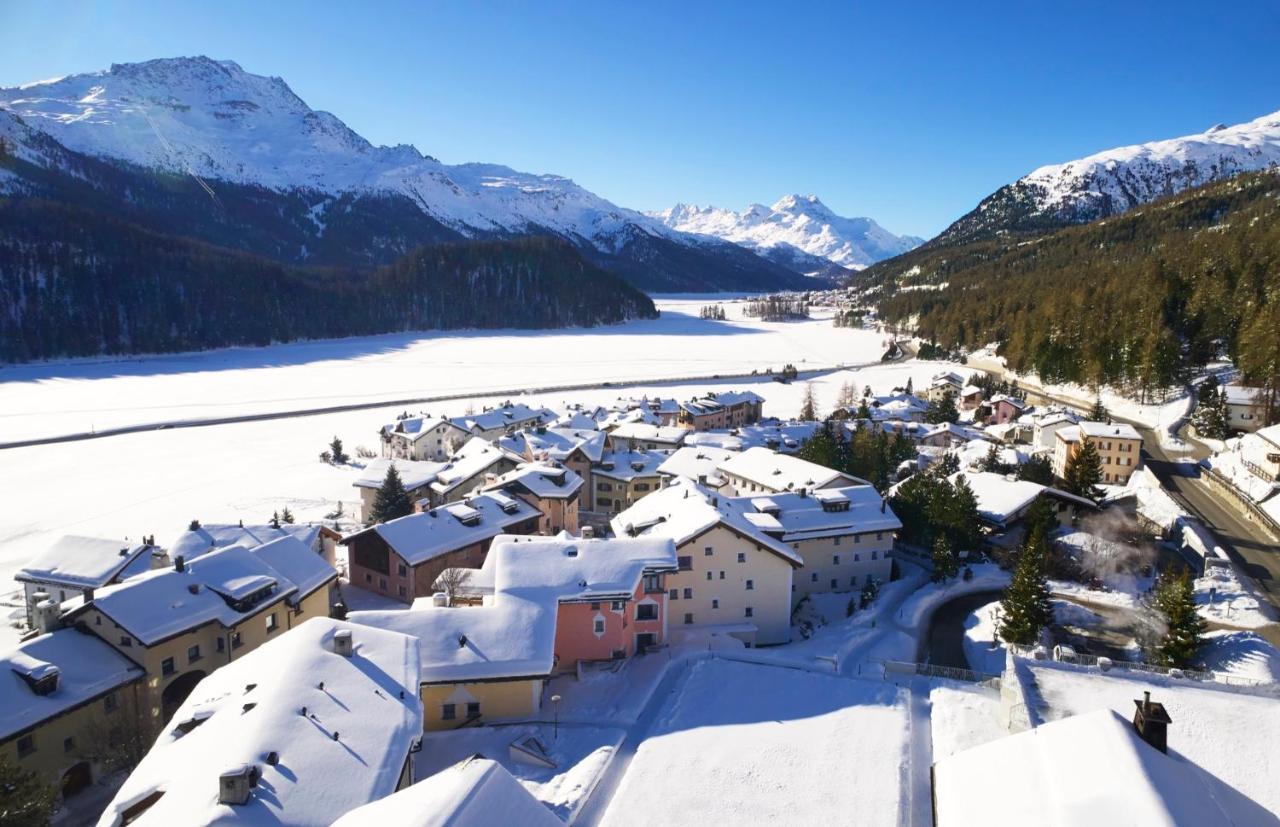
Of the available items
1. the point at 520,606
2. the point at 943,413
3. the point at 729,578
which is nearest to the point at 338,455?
the point at 729,578

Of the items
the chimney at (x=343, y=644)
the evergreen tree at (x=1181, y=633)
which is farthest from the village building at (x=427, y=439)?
the evergreen tree at (x=1181, y=633)

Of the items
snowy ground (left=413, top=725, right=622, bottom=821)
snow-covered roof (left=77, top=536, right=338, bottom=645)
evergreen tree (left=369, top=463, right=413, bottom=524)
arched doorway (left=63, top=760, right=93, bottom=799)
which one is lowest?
arched doorway (left=63, top=760, right=93, bottom=799)

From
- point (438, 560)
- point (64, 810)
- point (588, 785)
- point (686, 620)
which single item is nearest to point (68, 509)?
point (438, 560)

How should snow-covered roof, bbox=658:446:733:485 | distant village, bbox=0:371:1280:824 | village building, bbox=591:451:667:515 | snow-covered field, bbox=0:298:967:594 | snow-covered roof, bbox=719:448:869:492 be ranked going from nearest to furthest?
1. distant village, bbox=0:371:1280:824
2. snow-covered roof, bbox=719:448:869:492
3. snow-covered roof, bbox=658:446:733:485
4. village building, bbox=591:451:667:515
5. snow-covered field, bbox=0:298:967:594

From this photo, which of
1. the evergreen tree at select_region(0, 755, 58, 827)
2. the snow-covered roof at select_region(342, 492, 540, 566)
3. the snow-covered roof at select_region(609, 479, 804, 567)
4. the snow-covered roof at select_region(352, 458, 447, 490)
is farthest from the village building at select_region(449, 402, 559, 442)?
the evergreen tree at select_region(0, 755, 58, 827)

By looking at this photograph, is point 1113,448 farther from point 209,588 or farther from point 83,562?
point 83,562

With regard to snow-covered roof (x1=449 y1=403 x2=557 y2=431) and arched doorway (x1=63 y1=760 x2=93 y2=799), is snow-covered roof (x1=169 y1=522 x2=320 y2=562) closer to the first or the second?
arched doorway (x1=63 y1=760 x2=93 y2=799)

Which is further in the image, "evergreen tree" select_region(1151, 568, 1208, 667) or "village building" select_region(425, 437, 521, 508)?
"village building" select_region(425, 437, 521, 508)

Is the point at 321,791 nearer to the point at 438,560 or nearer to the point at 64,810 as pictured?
the point at 64,810
